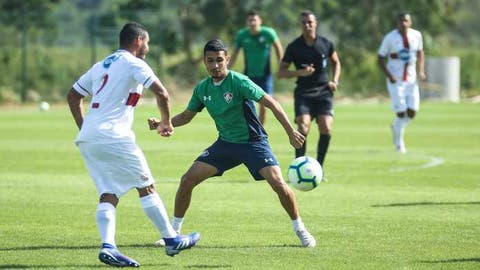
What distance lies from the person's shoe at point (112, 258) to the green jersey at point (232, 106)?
1904 millimetres

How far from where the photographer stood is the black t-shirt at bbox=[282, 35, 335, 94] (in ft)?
52.0

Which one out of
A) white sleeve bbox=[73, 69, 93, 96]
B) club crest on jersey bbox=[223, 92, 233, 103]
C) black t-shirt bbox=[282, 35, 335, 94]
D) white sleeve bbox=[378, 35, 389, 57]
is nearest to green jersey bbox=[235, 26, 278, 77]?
white sleeve bbox=[378, 35, 389, 57]

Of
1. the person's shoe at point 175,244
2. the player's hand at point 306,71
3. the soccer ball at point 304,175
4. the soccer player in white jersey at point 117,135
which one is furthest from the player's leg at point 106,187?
the player's hand at point 306,71

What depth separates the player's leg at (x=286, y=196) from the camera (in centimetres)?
975

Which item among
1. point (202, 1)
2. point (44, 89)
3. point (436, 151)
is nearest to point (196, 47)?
point (202, 1)

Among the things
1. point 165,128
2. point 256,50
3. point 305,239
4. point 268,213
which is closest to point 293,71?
point 268,213

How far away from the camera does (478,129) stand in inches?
1105

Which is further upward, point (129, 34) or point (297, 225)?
point (129, 34)

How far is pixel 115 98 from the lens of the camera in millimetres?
8688

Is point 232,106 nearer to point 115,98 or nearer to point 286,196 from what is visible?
point 286,196

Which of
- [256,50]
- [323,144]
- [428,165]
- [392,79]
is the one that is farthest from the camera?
[256,50]

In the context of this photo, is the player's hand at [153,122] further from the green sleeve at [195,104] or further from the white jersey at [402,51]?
the white jersey at [402,51]

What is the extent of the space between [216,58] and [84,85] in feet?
4.17

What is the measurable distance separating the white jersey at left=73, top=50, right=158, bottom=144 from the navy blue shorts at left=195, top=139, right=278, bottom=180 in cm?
145
